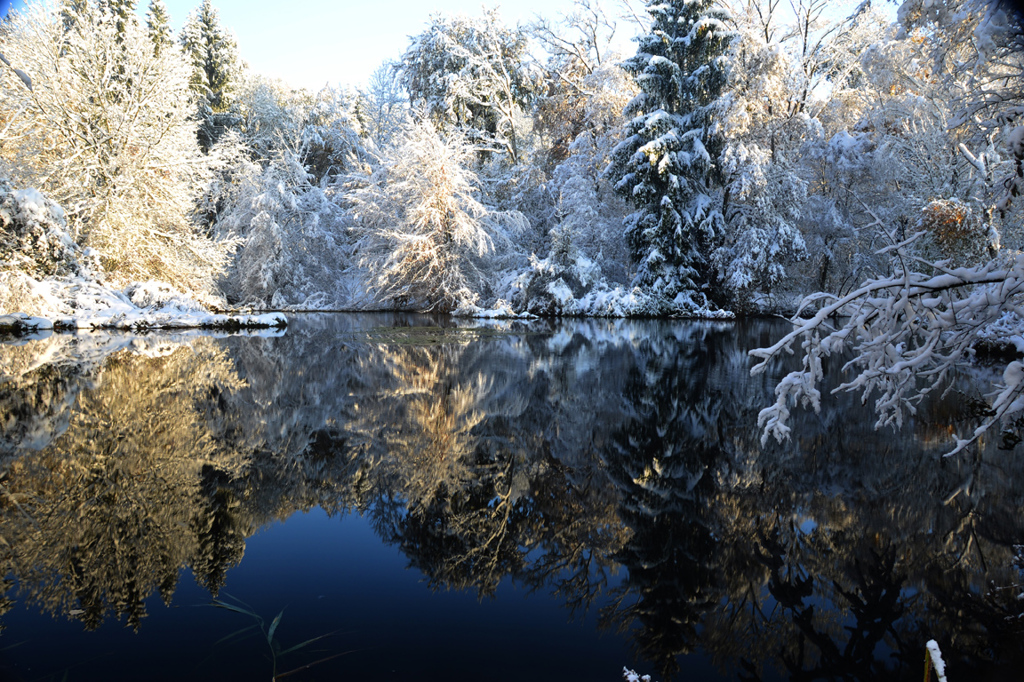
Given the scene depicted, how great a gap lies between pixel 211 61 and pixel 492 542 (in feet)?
155

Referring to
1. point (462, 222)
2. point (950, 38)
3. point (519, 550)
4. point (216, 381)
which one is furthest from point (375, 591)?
point (462, 222)

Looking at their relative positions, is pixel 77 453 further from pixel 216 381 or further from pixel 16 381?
pixel 16 381

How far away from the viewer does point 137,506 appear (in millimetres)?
3562

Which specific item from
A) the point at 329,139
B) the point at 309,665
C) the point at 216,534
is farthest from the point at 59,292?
the point at 329,139

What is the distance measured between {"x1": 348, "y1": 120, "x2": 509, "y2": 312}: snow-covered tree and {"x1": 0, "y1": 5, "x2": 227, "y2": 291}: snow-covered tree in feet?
20.3

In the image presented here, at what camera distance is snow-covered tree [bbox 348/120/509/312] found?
22.3 metres

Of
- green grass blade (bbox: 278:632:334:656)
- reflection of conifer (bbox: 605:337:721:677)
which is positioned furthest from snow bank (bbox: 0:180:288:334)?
green grass blade (bbox: 278:632:334:656)

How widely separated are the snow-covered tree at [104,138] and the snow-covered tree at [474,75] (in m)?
11.7

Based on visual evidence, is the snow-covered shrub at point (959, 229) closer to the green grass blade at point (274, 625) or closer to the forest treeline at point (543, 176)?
the forest treeline at point (543, 176)

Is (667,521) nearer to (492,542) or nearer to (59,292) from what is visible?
(492,542)

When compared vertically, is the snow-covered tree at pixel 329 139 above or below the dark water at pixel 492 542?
above

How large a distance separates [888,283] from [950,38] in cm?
409

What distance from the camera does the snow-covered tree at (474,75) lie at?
28922 millimetres

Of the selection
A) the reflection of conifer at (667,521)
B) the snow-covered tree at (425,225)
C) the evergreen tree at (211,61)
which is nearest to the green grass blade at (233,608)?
the reflection of conifer at (667,521)
